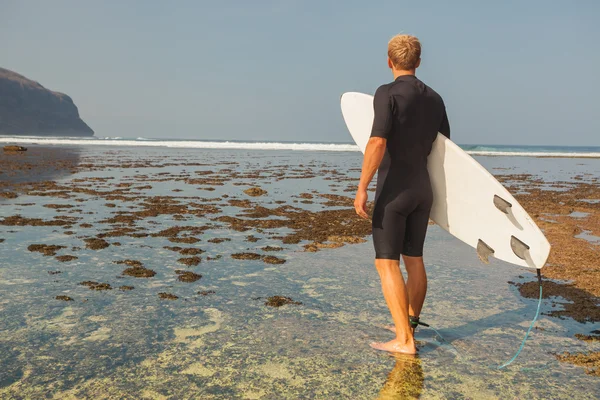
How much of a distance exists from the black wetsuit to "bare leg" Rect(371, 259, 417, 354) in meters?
0.10

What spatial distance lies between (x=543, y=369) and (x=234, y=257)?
4391 millimetres

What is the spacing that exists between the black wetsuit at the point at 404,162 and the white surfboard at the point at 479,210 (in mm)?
370

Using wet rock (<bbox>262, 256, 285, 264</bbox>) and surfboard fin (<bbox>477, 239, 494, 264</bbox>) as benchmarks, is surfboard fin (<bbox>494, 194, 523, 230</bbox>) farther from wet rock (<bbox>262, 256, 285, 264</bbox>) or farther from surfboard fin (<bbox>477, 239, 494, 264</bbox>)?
wet rock (<bbox>262, 256, 285, 264</bbox>)

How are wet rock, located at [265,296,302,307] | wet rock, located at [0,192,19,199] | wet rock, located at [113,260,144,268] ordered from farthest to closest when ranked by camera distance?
wet rock, located at [0,192,19,199] < wet rock, located at [113,260,144,268] < wet rock, located at [265,296,302,307]

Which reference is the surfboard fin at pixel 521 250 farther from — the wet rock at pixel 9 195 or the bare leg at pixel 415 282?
the wet rock at pixel 9 195

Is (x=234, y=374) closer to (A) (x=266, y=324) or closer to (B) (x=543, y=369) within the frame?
(A) (x=266, y=324)

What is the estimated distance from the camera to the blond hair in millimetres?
3623

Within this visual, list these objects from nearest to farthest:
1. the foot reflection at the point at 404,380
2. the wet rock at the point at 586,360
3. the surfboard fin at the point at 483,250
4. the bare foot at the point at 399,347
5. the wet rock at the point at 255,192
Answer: the foot reflection at the point at 404,380 → the wet rock at the point at 586,360 → the bare foot at the point at 399,347 → the surfboard fin at the point at 483,250 → the wet rock at the point at 255,192

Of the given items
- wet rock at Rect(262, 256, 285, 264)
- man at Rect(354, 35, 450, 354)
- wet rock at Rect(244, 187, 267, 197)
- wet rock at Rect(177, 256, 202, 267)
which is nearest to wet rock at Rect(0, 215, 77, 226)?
wet rock at Rect(177, 256, 202, 267)

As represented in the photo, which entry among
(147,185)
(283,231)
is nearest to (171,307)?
(283,231)

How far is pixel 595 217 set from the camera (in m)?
11.4

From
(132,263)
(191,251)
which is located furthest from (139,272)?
(191,251)

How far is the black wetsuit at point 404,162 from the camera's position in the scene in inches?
138

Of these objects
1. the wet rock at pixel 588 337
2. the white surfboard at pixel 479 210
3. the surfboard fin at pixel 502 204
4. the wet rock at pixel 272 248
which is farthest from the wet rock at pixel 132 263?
the wet rock at pixel 588 337
